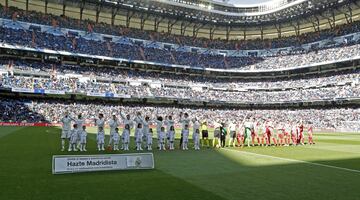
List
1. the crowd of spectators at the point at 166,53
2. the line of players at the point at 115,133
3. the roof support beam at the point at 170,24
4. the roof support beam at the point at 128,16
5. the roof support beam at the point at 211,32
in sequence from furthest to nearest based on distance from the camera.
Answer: the roof support beam at the point at 211,32
the roof support beam at the point at 170,24
the roof support beam at the point at 128,16
the crowd of spectators at the point at 166,53
the line of players at the point at 115,133

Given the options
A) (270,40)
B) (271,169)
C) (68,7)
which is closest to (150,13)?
(68,7)

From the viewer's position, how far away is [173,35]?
76.3 m

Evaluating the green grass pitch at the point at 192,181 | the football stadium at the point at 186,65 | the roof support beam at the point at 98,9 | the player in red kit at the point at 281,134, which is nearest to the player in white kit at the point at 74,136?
the green grass pitch at the point at 192,181

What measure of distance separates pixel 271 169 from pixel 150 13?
196 feet

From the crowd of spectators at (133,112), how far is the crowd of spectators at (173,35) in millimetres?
16449

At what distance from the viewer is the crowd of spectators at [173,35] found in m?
60.8

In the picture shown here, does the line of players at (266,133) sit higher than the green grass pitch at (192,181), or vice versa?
the line of players at (266,133)

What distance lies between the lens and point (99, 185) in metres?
10.0

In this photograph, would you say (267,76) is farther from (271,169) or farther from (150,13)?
(271,169)

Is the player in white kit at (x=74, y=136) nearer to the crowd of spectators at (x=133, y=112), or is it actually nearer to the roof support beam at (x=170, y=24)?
the crowd of spectators at (x=133, y=112)

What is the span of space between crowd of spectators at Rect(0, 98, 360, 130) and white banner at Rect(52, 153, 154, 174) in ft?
105

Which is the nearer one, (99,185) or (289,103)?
(99,185)

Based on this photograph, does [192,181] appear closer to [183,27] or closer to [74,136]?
[74,136]

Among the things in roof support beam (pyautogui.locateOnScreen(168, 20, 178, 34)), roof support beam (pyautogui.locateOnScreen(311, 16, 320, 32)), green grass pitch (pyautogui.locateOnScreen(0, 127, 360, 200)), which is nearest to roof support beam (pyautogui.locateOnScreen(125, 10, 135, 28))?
roof support beam (pyautogui.locateOnScreen(168, 20, 178, 34))
